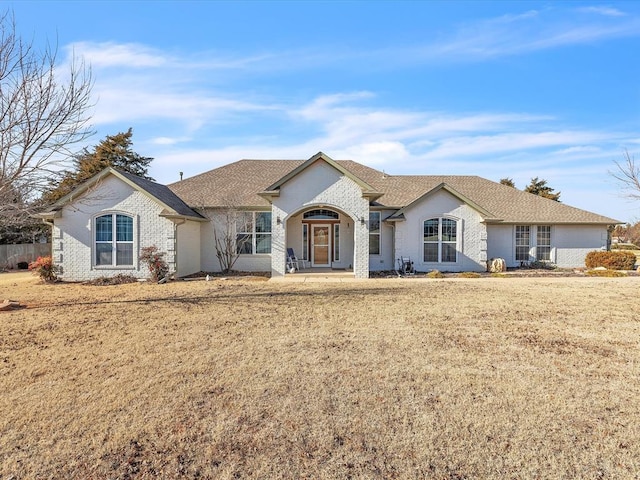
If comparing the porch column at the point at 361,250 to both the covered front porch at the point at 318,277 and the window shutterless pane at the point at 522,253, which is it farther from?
the window shutterless pane at the point at 522,253

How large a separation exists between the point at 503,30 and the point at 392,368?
12.6 metres

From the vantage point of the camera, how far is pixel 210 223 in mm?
20594

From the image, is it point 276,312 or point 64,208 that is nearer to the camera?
point 276,312

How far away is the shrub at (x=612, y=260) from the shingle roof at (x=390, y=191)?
5.91ft

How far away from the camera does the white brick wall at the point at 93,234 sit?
17328 mm

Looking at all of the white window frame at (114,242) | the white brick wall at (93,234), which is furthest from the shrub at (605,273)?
the white window frame at (114,242)

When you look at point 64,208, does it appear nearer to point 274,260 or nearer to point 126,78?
point 126,78

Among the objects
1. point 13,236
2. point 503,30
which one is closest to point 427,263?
point 503,30

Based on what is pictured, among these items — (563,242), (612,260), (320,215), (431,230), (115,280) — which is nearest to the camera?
(115,280)

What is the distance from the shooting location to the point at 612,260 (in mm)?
20812

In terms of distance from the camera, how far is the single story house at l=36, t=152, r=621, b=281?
17406mm

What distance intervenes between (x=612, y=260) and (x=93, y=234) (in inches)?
990

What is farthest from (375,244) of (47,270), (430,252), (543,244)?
(47,270)

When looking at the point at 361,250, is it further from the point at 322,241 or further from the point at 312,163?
the point at 312,163
